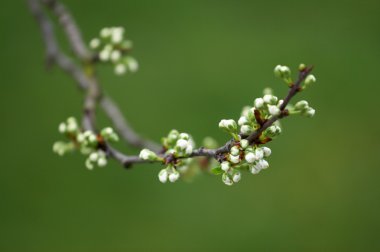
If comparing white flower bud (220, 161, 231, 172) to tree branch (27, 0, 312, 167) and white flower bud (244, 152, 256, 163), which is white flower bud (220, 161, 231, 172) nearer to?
white flower bud (244, 152, 256, 163)

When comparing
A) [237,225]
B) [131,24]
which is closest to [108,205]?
[237,225]

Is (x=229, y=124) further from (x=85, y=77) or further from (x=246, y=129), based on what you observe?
(x=85, y=77)

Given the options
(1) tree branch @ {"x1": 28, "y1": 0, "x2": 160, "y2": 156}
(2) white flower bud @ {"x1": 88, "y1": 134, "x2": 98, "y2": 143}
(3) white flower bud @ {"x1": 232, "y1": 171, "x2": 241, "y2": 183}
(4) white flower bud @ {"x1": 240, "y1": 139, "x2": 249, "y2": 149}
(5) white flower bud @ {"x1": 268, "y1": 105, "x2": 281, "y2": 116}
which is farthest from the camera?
(1) tree branch @ {"x1": 28, "y1": 0, "x2": 160, "y2": 156}

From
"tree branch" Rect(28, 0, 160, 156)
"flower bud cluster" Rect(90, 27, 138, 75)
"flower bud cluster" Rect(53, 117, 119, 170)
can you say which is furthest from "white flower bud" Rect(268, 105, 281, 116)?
"flower bud cluster" Rect(90, 27, 138, 75)

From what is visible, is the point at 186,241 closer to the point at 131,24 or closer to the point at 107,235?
the point at 107,235

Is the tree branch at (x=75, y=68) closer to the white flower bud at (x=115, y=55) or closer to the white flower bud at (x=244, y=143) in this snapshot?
the white flower bud at (x=115, y=55)

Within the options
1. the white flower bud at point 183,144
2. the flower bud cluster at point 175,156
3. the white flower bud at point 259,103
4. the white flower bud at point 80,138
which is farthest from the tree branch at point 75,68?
the white flower bud at point 259,103

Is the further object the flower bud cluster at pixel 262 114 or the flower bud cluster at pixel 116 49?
the flower bud cluster at pixel 116 49

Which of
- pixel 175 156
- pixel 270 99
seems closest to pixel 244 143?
pixel 270 99
